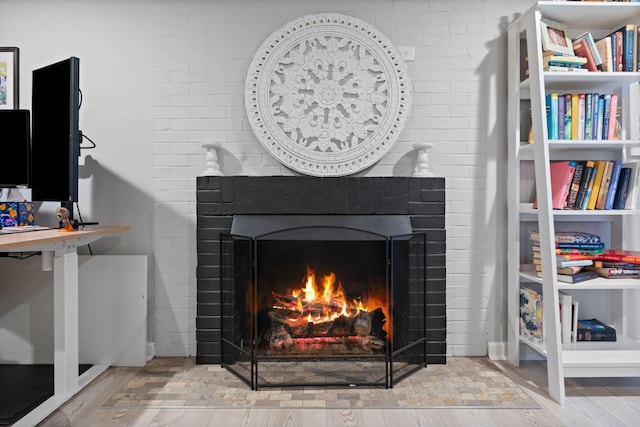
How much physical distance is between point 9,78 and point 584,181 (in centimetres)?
329

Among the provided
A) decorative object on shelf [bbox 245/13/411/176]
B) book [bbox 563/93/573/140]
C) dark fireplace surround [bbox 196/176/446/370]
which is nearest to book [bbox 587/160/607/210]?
book [bbox 563/93/573/140]

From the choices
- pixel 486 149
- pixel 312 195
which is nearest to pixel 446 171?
pixel 486 149

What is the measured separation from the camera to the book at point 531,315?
2.70 meters

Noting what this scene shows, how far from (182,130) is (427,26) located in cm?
158

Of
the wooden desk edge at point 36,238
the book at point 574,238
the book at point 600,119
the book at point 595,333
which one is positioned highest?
the book at point 600,119

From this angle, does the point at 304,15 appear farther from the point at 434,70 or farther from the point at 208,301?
the point at 208,301

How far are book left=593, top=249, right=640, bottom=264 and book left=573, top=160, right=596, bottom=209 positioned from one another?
11.8 inches

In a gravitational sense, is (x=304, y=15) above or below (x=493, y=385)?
above

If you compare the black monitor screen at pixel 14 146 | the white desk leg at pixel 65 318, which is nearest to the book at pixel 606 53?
the white desk leg at pixel 65 318

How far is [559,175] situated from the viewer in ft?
8.75

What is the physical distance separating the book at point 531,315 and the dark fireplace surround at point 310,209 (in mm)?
436

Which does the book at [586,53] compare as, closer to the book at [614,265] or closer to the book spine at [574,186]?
the book spine at [574,186]

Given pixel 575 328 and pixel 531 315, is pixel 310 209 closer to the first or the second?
pixel 531 315

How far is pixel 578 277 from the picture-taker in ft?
8.42
